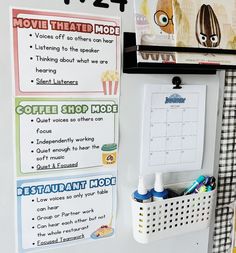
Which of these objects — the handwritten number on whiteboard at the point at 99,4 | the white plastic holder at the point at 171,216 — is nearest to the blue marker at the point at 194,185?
the white plastic holder at the point at 171,216

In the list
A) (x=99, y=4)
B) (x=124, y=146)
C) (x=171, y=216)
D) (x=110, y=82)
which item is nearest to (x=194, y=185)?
(x=171, y=216)

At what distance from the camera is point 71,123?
2.12 feet

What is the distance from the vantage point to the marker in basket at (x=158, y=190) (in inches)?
27.7

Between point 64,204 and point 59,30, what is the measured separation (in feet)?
1.17

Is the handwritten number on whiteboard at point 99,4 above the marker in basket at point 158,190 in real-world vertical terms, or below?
above

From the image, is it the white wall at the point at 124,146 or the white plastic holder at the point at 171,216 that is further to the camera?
the white plastic holder at the point at 171,216

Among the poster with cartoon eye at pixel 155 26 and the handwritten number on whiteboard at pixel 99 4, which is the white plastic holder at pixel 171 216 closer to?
the poster with cartoon eye at pixel 155 26

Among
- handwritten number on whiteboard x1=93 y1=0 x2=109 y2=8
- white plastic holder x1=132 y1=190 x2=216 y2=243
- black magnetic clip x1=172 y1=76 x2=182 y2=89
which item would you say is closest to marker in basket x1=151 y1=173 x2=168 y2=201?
white plastic holder x1=132 y1=190 x2=216 y2=243

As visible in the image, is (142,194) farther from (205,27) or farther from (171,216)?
(205,27)

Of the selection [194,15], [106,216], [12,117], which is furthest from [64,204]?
[194,15]

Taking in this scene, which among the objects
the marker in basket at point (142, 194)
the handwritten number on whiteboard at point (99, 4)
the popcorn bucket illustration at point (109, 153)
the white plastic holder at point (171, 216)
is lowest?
the white plastic holder at point (171, 216)

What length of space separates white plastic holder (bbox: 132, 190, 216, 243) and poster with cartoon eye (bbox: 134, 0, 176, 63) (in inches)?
12.3

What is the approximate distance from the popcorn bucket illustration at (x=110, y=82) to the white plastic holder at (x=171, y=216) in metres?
0.25

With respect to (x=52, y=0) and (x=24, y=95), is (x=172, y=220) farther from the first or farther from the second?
(x=52, y=0)
